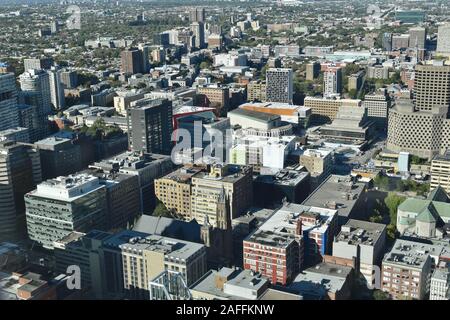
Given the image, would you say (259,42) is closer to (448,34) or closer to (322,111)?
(448,34)

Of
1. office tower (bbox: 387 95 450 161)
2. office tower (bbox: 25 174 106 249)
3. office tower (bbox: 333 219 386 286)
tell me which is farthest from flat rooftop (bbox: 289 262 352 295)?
office tower (bbox: 387 95 450 161)

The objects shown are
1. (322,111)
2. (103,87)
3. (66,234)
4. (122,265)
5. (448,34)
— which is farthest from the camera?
(448,34)

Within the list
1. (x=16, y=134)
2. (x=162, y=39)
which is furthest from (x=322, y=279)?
(x=162, y=39)

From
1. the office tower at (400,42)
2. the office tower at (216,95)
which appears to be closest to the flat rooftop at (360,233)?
the office tower at (216,95)

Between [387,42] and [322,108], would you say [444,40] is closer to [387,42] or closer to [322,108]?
[387,42]
